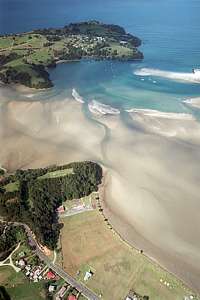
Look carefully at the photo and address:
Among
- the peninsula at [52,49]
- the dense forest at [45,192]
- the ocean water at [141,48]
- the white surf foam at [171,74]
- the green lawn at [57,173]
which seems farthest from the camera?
the peninsula at [52,49]

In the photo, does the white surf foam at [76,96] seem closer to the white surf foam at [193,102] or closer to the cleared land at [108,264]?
the white surf foam at [193,102]

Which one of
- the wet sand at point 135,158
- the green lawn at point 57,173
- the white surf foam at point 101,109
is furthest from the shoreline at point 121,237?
the white surf foam at point 101,109

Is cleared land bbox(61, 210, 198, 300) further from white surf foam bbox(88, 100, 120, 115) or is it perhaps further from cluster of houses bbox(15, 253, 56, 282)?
white surf foam bbox(88, 100, 120, 115)

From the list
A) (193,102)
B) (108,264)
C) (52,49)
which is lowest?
(108,264)

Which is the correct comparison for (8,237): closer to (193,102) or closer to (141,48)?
(193,102)

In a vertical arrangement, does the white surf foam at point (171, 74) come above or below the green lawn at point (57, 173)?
above

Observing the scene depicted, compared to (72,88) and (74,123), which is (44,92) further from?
(74,123)

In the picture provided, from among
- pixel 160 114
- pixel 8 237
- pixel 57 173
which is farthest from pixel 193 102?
pixel 8 237
